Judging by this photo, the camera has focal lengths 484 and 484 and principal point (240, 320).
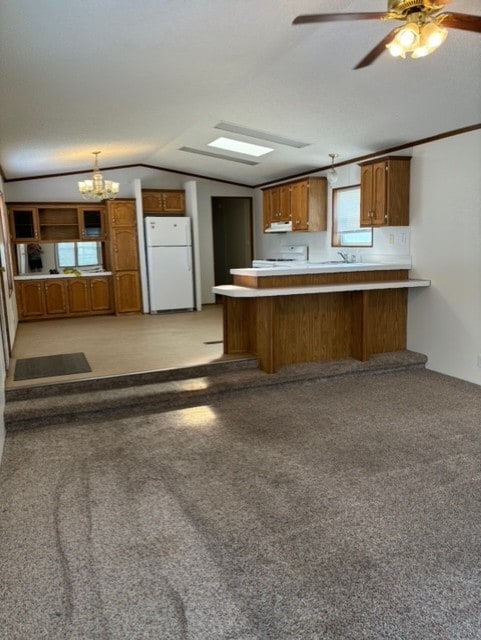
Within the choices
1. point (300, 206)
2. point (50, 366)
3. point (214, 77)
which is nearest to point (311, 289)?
point (214, 77)

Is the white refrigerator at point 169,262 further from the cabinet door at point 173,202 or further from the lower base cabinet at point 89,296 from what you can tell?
the lower base cabinet at point 89,296

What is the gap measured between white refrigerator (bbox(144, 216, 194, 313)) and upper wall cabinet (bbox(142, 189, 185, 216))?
1.12 ft

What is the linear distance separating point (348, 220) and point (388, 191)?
131 centimetres

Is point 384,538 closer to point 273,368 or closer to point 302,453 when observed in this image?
point 302,453

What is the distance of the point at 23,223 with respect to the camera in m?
8.02

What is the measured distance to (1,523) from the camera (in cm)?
253

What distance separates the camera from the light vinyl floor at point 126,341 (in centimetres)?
480

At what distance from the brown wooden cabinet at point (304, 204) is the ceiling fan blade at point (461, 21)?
4.51 metres

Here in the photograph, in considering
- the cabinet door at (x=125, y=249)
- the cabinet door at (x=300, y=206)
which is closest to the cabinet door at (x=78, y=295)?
the cabinet door at (x=125, y=249)

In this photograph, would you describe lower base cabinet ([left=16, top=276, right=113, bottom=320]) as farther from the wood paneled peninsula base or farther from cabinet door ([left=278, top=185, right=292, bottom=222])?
the wood paneled peninsula base

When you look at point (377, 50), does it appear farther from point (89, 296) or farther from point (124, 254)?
point (89, 296)

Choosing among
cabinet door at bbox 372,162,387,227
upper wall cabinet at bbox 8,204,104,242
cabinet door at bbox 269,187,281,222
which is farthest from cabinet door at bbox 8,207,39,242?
cabinet door at bbox 372,162,387,227

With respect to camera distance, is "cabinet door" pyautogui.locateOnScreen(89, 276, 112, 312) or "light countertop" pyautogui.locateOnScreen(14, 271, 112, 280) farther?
"cabinet door" pyautogui.locateOnScreen(89, 276, 112, 312)

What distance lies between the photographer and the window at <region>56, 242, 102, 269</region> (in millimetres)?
8438
